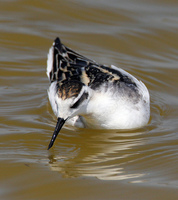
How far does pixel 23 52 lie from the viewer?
10609 millimetres

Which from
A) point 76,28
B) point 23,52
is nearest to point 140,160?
point 23,52

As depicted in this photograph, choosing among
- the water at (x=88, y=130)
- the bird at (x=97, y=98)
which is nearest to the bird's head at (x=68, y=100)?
the bird at (x=97, y=98)

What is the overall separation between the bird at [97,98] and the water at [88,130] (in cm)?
21

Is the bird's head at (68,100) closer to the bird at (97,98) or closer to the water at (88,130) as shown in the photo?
the bird at (97,98)

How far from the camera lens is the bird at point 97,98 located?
678 cm

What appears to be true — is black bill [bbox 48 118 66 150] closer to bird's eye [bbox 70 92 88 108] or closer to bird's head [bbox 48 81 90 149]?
bird's head [bbox 48 81 90 149]

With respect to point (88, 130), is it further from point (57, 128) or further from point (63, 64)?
point (63, 64)

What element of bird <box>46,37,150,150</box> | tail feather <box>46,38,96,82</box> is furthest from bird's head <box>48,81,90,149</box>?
tail feather <box>46,38,96,82</box>

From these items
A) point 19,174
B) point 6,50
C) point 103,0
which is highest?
point 103,0

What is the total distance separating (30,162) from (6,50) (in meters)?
4.76

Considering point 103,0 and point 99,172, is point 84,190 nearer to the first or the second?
point 99,172

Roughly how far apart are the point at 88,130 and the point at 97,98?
0.76 m

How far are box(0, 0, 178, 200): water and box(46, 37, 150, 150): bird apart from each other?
21 cm

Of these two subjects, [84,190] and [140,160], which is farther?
[140,160]
